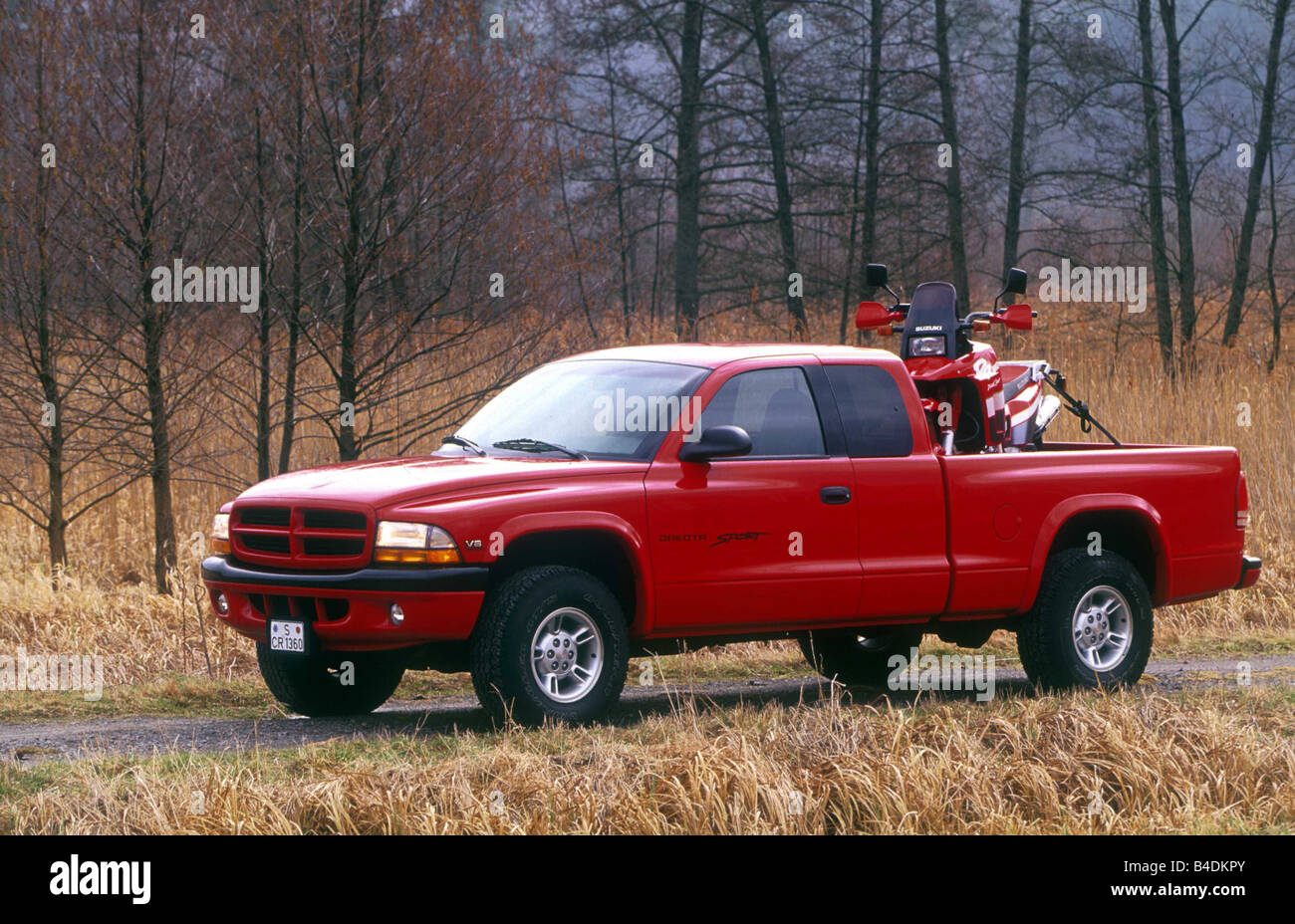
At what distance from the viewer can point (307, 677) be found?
9250 millimetres

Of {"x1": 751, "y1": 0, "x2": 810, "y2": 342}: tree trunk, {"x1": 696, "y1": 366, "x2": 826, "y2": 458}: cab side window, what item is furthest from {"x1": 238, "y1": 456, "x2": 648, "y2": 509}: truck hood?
{"x1": 751, "y1": 0, "x2": 810, "y2": 342}: tree trunk

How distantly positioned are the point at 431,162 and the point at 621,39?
16208 mm

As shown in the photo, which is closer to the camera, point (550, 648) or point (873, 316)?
point (550, 648)

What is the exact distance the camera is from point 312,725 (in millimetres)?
9047

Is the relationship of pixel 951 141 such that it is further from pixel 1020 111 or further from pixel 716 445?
A: pixel 716 445

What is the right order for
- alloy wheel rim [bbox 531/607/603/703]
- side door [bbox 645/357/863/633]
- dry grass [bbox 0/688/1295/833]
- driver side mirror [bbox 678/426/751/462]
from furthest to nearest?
side door [bbox 645/357/863/633] → driver side mirror [bbox 678/426/751/462] → alloy wheel rim [bbox 531/607/603/703] → dry grass [bbox 0/688/1295/833]

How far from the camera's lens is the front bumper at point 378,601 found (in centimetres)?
802

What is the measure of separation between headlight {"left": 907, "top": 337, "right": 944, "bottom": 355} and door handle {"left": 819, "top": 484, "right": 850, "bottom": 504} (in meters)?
1.94

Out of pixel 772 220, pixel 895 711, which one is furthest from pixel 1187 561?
pixel 772 220

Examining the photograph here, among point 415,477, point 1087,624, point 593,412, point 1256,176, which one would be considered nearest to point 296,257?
point 593,412

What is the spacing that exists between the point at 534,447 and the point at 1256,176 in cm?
2580

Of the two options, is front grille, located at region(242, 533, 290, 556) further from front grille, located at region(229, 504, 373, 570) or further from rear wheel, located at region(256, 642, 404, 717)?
rear wheel, located at region(256, 642, 404, 717)

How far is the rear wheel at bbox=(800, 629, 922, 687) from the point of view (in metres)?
11.1

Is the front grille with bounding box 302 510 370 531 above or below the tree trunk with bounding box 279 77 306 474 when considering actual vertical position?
below
